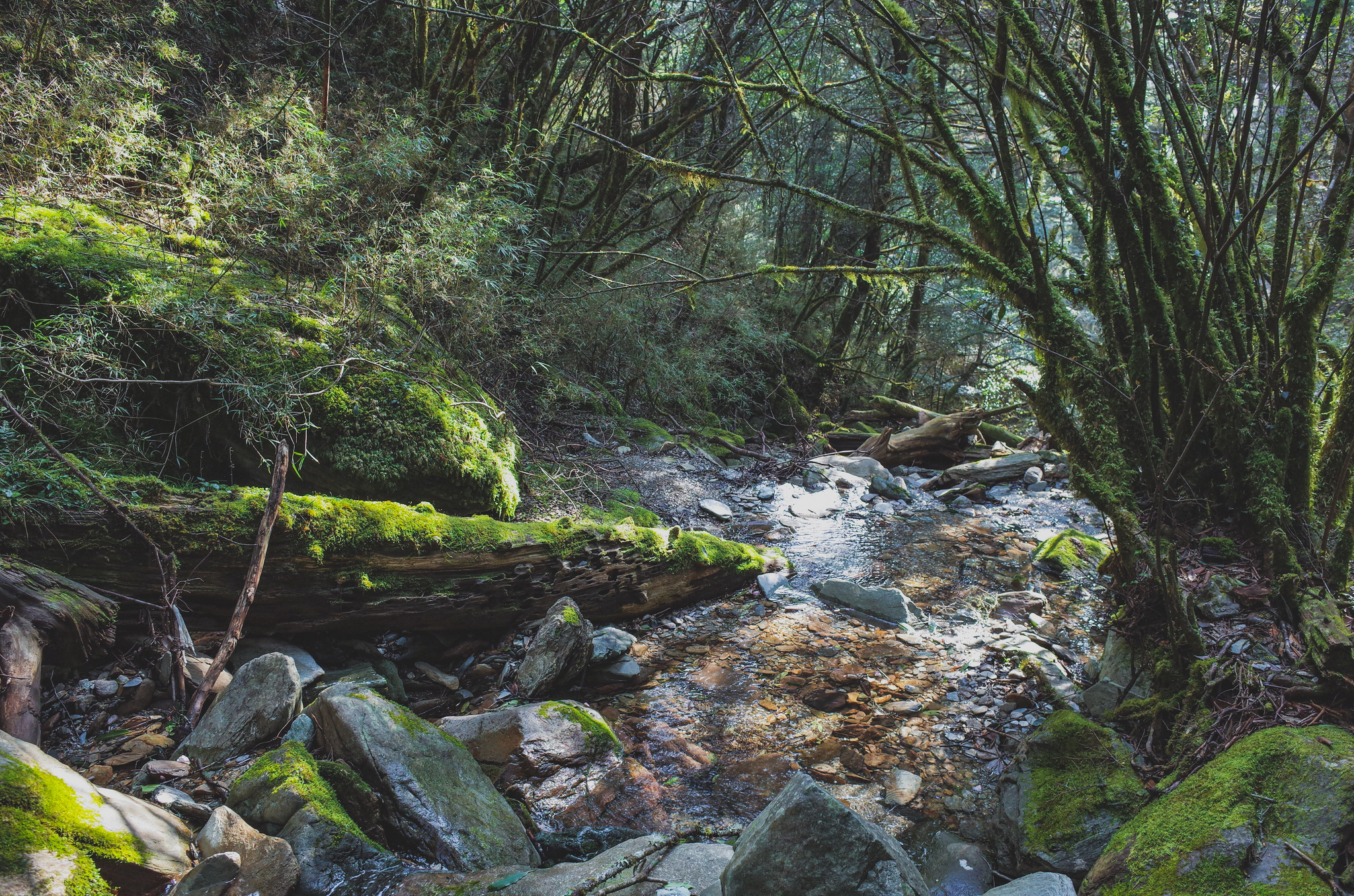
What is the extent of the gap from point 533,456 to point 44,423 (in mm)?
3286

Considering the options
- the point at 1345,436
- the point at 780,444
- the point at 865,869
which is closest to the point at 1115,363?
the point at 1345,436

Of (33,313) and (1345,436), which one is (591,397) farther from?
(1345,436)

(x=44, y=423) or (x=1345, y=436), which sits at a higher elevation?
(x=1345, y=436)

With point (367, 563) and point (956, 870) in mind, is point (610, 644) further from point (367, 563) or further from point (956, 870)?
point (956, 870)

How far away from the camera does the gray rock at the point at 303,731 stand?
8.69ft

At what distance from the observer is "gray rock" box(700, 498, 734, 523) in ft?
22.9

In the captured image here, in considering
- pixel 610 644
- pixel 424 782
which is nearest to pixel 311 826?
pixel 424 782

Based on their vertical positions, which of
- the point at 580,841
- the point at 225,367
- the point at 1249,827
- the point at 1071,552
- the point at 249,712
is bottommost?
the point at 580,841

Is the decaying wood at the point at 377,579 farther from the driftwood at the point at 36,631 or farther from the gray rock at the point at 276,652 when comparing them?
the driftwood at the point at 36,631

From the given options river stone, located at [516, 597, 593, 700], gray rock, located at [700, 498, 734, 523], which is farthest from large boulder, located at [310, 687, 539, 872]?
gray rock, located at [700, 498, 734, 523]

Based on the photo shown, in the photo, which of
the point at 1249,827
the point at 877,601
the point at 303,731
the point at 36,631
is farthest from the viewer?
the point at 877,601

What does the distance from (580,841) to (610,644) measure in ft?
5.11

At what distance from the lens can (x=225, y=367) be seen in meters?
3.80

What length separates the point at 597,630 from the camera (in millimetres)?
4305
